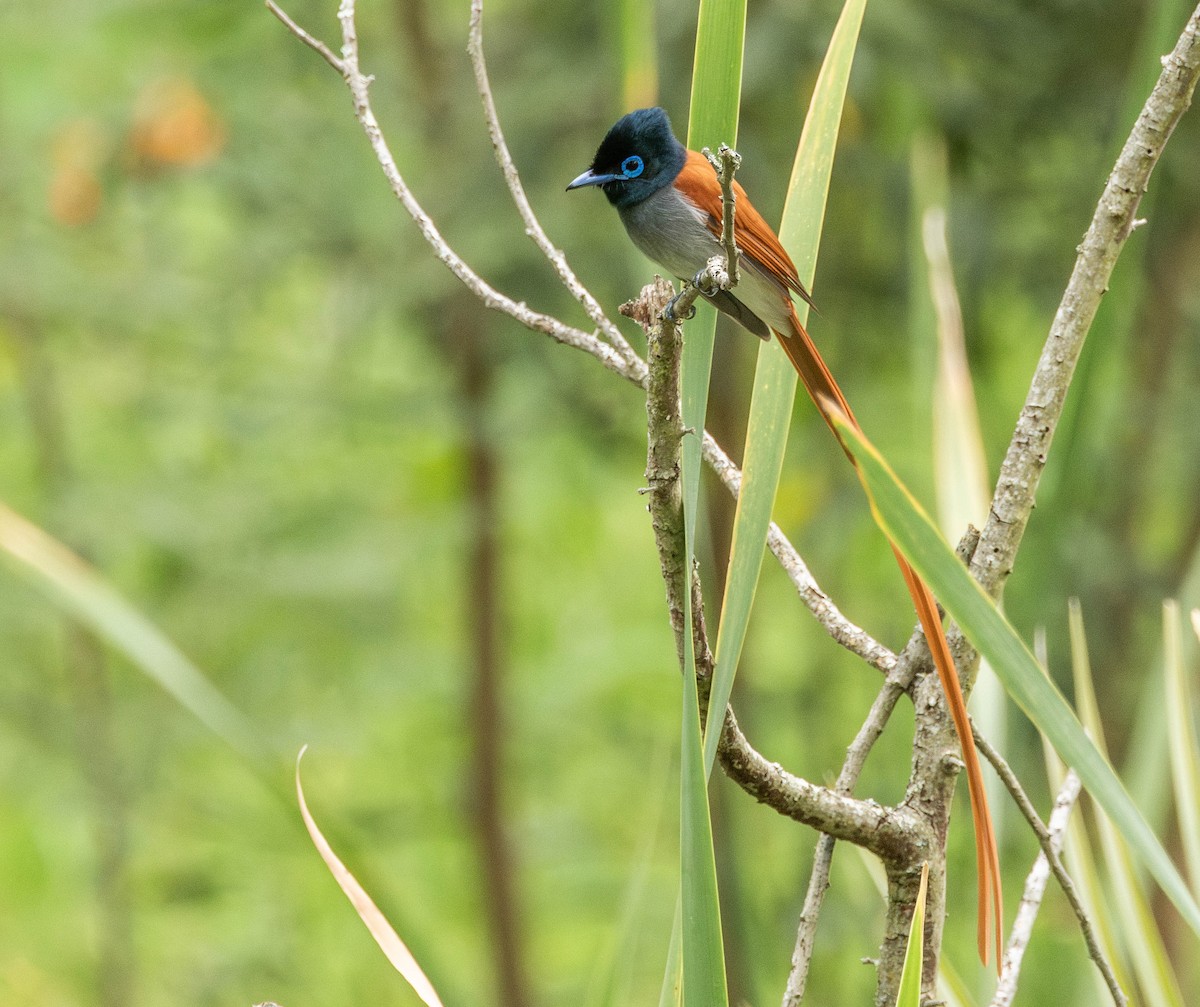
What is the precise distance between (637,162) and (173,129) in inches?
47.0

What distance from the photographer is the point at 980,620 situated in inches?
25.0

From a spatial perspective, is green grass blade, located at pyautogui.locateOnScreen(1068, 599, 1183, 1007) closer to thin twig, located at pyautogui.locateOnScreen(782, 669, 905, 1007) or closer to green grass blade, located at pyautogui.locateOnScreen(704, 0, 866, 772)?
thin twig, located at pyautogui.locateOnScreen(782, 669, 905, 1007)

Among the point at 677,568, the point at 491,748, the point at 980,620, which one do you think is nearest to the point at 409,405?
the point at 491,748

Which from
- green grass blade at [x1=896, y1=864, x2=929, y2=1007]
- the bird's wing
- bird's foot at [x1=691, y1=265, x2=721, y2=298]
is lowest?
green grass blade at [x1=896, y1=864, x2=929, y2=1007]

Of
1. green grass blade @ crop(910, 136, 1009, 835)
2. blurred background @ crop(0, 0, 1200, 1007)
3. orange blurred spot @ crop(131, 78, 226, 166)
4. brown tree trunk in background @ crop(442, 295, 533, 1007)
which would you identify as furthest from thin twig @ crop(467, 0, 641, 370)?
brown tree trunk in background @ crop(442, 295, 533, 1007)

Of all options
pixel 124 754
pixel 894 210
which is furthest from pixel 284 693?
pixel 894 210

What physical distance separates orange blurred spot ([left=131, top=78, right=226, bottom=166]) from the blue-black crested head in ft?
3.63

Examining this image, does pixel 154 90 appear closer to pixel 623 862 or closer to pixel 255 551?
pixel 255 551

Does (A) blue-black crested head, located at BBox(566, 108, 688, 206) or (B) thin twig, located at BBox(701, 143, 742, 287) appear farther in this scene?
(A) blue-black crested head, located at BBox(566, 108, 688, 206)

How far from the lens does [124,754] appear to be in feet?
8.61

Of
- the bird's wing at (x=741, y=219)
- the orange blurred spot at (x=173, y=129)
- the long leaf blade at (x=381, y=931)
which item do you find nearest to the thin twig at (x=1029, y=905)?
the long leaf blade at (x=381, y=931)

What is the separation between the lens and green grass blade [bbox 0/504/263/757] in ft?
3.29

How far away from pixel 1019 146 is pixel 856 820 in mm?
1902

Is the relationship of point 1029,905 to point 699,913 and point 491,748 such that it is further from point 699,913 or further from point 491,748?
point 491,748
